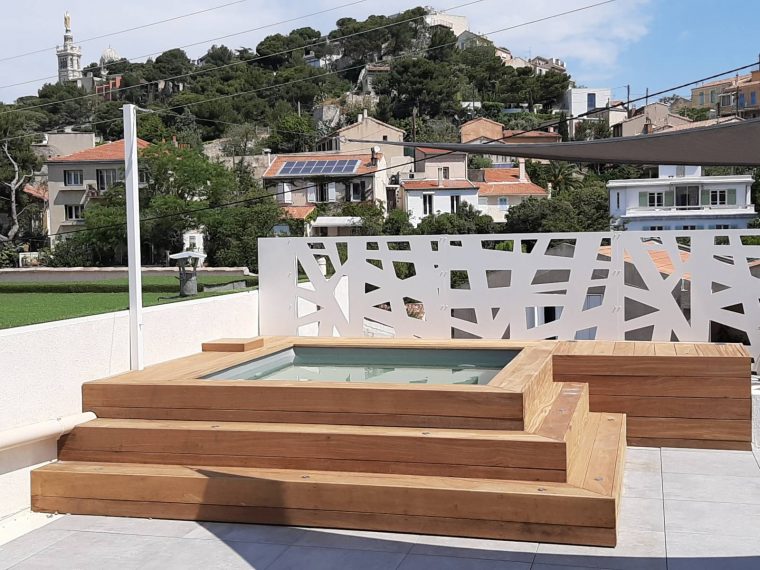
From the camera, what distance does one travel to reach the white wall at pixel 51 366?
15.7 feet

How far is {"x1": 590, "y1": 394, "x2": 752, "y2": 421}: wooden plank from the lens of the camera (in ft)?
19.8

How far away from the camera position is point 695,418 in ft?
20.1

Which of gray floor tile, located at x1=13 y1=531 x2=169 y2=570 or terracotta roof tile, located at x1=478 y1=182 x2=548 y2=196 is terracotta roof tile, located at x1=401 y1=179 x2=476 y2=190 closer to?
terracotta roof tile, located at x1=478 y1=182 x2=548 y2=196

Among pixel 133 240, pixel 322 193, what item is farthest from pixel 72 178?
pixel 133 240

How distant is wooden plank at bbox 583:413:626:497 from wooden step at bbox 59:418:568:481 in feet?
0.62

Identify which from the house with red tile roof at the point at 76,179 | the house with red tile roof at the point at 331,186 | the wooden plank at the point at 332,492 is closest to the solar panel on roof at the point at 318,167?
the house with red tile roof at the point at 331,186

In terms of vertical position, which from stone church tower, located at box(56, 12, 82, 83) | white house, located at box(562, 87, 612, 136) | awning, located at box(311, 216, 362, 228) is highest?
stone church tower, located at box(56, 12, 82, 83)

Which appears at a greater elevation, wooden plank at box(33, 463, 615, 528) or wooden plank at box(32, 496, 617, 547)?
wooden plank at box(33, 463, 615, 528)

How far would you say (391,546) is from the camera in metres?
4.10

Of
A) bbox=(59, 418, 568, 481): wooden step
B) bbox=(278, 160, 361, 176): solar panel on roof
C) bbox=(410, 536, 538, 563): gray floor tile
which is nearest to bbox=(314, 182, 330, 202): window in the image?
bbox=(278, 160, 361, 176): solar panel on roof

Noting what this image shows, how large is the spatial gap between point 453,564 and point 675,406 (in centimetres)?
298

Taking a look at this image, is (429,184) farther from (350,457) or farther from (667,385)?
(350,457)

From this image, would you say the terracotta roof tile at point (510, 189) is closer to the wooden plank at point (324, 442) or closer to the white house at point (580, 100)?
the white house at point (580, 100)

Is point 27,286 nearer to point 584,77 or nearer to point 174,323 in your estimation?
point 174,323
